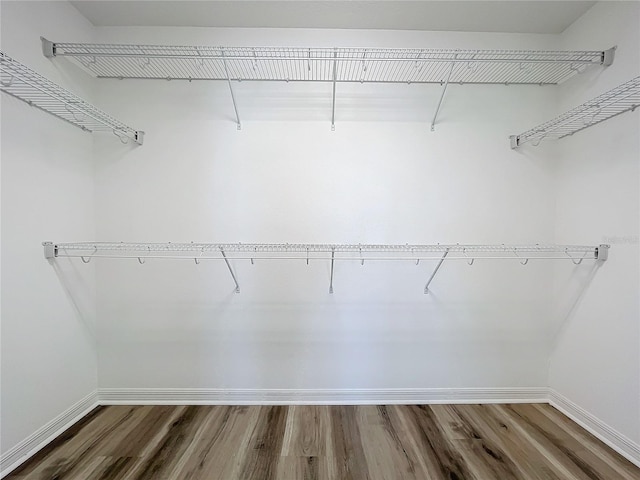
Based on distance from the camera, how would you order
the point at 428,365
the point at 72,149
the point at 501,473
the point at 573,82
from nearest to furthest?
the point at 501,473
the point at 72,149
the point at 573,82
the point at 428,365

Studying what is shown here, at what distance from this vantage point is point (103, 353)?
6.04 ft

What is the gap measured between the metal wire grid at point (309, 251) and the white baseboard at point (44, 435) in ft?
3.07

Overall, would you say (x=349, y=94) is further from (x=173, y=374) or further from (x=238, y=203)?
(x=173, y=374)

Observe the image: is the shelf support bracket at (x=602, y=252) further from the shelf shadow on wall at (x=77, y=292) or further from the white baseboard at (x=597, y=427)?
the shelf shadow on wall at (x=77, y=292)

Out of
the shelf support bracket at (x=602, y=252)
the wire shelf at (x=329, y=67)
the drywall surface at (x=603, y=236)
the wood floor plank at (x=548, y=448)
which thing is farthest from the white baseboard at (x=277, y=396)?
the wire shelf at (x=329, y=67)

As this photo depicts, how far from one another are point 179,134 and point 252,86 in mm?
583

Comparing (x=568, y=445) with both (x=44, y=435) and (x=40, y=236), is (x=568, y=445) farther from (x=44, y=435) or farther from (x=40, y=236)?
(x=40, y=236)

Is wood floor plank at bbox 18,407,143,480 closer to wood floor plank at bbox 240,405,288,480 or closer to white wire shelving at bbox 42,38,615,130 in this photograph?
wood floor plank at bbox 240,405,288,480

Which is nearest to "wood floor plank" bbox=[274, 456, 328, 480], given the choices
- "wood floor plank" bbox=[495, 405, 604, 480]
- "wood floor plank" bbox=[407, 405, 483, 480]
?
"wood floor plank" bbox=[407, 405, 483, 480]

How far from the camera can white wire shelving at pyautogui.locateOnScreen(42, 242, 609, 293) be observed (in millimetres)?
1739

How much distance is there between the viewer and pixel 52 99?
56.7 inches

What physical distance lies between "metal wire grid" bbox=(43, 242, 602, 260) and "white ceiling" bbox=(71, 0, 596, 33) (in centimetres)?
143

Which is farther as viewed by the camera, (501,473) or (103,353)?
(103,353)

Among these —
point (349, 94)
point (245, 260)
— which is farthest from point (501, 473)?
point (349, 94)
